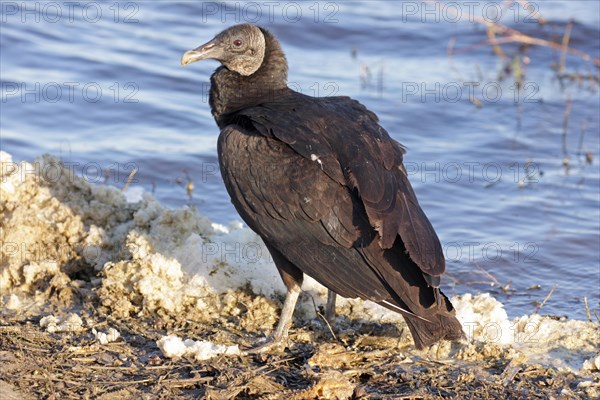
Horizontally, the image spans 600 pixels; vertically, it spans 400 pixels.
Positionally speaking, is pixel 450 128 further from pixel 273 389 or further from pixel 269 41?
pixel 273 389

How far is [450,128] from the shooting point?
27.8ft

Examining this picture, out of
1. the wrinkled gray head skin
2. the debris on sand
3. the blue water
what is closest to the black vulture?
the wrinkled gray head skin

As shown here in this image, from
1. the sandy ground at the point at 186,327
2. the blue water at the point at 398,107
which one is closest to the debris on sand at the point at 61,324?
the sandy ground at the point at 186,327

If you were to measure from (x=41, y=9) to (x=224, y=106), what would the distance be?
6732mm

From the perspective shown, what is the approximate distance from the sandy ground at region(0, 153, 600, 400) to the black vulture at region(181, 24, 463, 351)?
238mm

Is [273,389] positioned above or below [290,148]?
below

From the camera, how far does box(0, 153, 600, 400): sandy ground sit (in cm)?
396

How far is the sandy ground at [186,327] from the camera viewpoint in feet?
13.0

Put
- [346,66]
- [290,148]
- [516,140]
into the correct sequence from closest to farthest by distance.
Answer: [290,148] < [516,140] < [346,66]

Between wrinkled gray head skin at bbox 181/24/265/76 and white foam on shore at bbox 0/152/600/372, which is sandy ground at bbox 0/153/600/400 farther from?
wrinkled gray head skin at bbox 181/24/265/76

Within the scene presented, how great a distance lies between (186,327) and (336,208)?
0.98m

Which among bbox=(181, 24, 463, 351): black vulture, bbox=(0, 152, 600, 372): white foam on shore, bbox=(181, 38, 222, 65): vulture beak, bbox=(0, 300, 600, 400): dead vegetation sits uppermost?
bbox=(181, 38, 222, 65): vulture beak

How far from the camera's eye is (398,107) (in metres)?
8.81

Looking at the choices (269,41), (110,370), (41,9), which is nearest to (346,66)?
(41,9)
